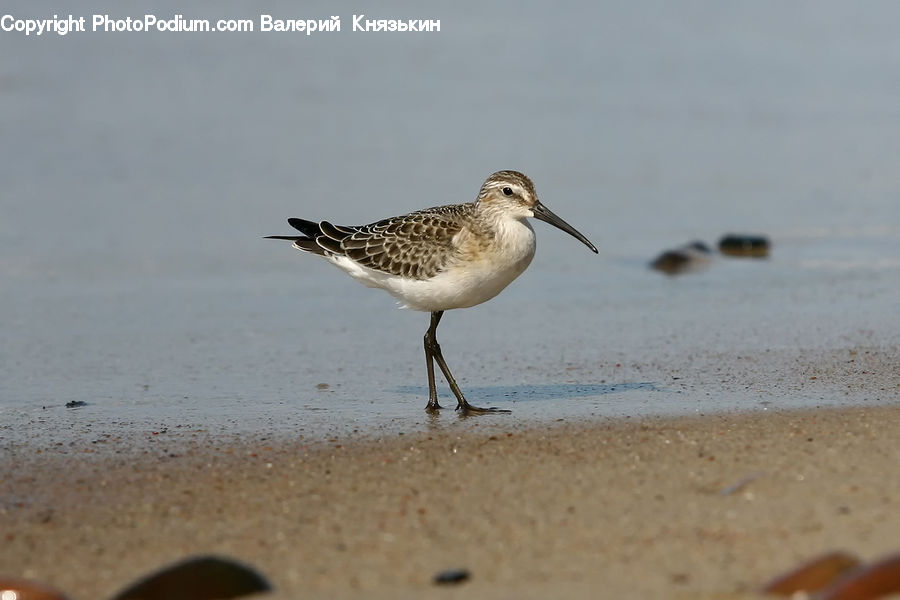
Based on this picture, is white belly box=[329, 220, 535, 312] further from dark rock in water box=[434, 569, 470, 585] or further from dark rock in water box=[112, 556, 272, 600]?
dark rock in water box=[112, 556, 272, 600]

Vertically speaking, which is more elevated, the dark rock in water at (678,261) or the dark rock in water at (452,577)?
the dark rock in water at (678,261)

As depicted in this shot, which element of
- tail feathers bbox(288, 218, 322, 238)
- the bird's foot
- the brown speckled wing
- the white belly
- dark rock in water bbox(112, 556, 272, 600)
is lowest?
dark rock in water bbox(112, 556, 272, 600)

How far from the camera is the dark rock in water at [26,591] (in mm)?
3936

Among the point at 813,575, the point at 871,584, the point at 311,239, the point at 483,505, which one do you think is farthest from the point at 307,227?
the point at 871,584

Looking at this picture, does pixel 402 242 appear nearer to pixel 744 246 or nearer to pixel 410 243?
pixel 410 243

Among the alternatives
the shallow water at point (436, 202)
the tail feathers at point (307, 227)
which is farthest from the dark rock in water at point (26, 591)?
the tail feathers at point (307, 227)

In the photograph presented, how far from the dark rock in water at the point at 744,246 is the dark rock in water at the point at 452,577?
7596mm

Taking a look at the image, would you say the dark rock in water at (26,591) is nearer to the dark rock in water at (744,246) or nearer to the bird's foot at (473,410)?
the bird's foot at (473,410)

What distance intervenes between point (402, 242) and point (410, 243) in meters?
0.06

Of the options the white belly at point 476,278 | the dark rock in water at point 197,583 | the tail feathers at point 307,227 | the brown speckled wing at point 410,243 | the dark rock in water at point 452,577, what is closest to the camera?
the dark rock in water at point 197,583

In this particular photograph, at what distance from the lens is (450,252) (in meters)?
7.59

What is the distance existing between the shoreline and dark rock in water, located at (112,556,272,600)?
5.6 inches

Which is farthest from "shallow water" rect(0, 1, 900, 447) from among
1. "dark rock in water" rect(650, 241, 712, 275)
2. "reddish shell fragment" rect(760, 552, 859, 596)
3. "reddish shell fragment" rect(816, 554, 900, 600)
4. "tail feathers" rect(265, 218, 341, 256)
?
"reddish shell fragment" rect(816, 554, 900, 600)

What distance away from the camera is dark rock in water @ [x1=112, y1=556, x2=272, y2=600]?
402 cm
